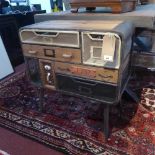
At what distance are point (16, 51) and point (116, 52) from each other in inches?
62.8

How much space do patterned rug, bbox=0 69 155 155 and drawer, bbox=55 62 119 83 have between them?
1.18 ft

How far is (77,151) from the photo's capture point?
99 cm

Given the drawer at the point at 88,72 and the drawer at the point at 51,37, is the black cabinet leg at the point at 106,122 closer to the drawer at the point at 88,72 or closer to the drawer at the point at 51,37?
the drawer at the point at 88,72

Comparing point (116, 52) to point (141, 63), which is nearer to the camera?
point (116, 52)

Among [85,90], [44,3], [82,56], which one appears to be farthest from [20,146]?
[44,3]

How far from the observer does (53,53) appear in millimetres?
978

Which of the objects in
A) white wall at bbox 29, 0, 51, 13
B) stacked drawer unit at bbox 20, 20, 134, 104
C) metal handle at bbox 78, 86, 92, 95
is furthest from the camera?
white wall at bbox 29, 0, 51, 13

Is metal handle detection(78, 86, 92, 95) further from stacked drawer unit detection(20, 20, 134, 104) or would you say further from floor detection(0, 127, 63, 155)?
floor detection(0, 127, 63, 155)

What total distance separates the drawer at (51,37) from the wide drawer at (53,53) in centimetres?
2

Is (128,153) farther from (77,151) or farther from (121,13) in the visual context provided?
(121,13)

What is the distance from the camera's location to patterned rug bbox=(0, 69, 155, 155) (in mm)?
1008

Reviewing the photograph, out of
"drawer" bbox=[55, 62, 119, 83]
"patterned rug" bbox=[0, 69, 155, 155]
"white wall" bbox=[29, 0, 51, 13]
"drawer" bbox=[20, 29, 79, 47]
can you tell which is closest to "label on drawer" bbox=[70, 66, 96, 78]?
"drawer" bbox=[55, 62, 119, 83]

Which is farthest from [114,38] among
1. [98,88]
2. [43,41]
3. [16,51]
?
[16,51]

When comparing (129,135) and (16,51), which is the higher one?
(16,51)
